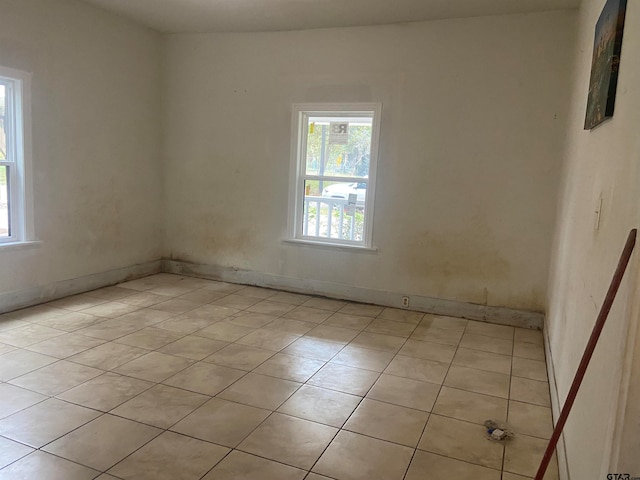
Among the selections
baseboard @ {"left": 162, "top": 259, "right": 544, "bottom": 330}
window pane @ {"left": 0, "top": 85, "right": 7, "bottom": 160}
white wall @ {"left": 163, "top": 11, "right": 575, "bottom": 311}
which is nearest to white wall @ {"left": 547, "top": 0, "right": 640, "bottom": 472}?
white wall @ {"left": 163, "top": 11, "right": 575, "bottom": 311}

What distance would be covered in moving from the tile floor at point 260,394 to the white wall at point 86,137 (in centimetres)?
57

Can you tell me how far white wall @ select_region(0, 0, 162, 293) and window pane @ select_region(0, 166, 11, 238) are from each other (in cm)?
20

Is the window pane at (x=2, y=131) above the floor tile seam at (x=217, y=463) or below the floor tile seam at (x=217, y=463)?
above

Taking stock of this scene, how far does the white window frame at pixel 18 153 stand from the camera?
3859mm

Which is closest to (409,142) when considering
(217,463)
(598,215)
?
(598,215)

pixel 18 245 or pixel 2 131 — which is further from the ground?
pixel 2 131

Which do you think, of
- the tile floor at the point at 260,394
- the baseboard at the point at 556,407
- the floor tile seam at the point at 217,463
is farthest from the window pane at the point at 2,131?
the baseboard at the point at 556,407

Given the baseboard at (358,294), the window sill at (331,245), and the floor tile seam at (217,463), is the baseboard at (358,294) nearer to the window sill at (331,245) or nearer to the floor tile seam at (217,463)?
the window sill at (331,245)

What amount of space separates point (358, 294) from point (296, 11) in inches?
112

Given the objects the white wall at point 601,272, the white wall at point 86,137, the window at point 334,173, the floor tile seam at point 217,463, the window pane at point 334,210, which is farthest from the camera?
the window pane at point 334,210

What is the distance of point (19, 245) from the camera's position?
4.01m

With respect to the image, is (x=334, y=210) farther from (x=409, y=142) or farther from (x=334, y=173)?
(x=409, y=142)

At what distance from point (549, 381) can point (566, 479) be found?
118cm

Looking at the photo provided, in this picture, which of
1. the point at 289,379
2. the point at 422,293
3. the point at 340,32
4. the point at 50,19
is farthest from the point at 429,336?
the point at 50,19
